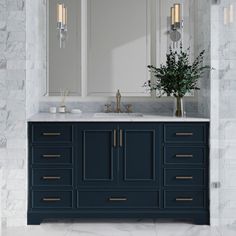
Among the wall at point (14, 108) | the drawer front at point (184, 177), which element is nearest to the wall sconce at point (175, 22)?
the drawer front at point (184, 177)

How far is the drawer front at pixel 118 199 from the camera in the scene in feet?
17.9

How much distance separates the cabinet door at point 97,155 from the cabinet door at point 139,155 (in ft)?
0.23

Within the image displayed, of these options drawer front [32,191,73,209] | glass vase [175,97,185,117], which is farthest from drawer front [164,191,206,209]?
drawer front [32,191,73,209]

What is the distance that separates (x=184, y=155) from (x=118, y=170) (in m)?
0.59

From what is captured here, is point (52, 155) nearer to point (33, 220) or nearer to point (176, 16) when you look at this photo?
point (33, 220)

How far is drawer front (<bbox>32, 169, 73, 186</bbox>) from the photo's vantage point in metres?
5.43

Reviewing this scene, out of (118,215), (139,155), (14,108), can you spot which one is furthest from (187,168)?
(14,108)

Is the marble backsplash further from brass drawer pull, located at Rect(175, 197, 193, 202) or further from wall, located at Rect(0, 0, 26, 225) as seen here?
brass drawer pull, located at Rect(175, 197, 193, 202)

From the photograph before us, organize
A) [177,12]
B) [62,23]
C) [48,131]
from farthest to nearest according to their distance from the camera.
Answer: [62,23]
[177,12]
[48,131]

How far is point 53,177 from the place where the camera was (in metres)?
5.44

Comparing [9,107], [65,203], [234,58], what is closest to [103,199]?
[65,203]

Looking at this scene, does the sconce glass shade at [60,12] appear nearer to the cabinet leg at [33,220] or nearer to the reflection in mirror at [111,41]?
the reflection in mirror at [111,41]

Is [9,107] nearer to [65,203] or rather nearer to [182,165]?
[65,203]

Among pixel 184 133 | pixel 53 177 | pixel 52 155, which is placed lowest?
pixel 53 177
